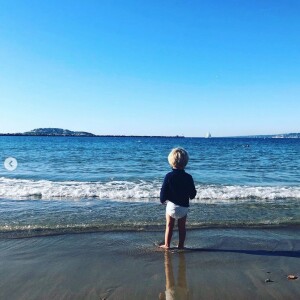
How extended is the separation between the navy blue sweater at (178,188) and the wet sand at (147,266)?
2.87 feet

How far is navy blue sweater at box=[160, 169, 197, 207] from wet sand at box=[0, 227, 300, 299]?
876 mm

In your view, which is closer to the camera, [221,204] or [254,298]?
[254,298]

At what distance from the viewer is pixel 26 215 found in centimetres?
885

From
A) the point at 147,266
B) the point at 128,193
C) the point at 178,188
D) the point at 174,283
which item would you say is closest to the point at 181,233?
the point at 178,188

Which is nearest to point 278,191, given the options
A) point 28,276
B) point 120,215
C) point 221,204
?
point 221,204

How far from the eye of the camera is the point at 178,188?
6.10 m

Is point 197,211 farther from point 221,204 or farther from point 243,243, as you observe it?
point 243,243

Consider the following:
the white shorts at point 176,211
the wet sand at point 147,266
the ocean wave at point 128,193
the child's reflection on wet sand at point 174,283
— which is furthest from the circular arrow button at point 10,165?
the child's reflection on wet sand at point 174,283

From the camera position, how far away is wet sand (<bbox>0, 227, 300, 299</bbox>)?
14.5 ft

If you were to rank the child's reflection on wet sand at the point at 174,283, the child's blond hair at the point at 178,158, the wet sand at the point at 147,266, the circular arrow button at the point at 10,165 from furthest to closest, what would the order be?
the circular arrow button at the point at 10,165 → the child's blond hair at the point at 178,158 → the wet sand at the point at 147,266 → the child's reflection on wet sand at the point at 174,283

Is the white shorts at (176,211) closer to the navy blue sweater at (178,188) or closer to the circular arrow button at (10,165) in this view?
the navy blue sweater at (178,188)

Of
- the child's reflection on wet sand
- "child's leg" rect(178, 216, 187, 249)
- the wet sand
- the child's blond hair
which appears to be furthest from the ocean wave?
the child's reflection on wet sand

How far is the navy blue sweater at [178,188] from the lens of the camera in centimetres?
611

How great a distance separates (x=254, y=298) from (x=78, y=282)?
220 centimetres
